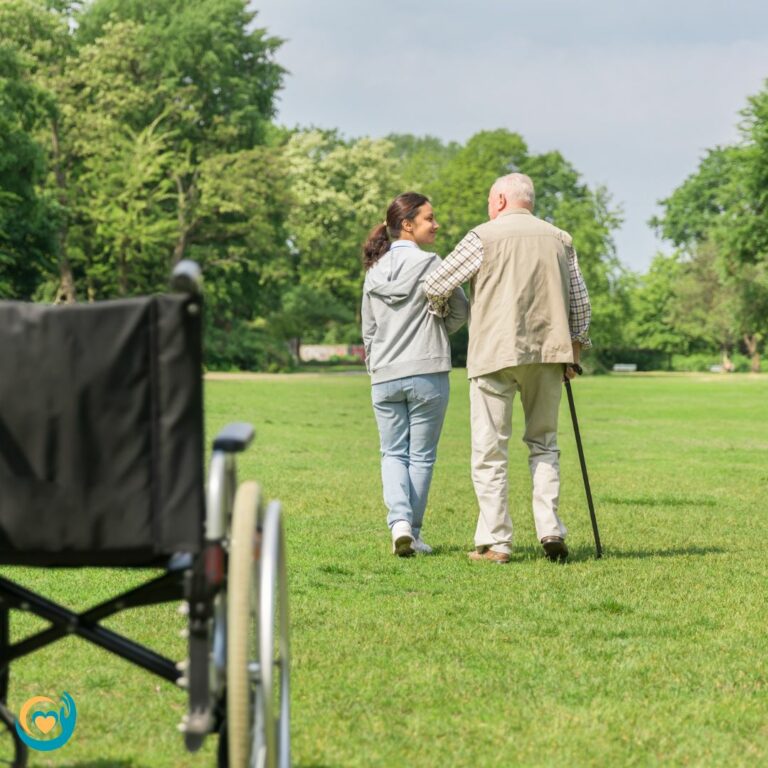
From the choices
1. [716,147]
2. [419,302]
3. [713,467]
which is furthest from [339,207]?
[419,302]

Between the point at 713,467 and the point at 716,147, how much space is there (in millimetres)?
79275

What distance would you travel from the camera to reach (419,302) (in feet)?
26.1

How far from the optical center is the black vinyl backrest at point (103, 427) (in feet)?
10.1

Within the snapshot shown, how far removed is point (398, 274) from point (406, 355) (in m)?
0.47

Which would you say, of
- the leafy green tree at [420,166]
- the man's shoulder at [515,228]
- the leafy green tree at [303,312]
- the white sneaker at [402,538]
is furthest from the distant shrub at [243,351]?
the man's shoulder at [515,228]

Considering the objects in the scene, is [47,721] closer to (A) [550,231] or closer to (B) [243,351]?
(A) [550,231]

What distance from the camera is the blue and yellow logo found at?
404cm

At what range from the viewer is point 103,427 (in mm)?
3107

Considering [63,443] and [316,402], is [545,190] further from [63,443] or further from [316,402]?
[63,443]

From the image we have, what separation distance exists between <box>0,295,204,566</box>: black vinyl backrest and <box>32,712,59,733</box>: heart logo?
4.17 ft

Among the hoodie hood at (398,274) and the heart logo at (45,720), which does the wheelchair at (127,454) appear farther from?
the hoodie hood at (398,274)

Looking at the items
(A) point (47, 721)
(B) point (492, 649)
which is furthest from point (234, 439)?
(B) point (492, 649)

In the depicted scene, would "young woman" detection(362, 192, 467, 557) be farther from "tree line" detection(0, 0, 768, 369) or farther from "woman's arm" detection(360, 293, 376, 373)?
"tree line" detection(0, 0, 768, 369)

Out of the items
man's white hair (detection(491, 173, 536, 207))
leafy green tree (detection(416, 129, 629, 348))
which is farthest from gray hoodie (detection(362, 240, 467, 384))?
leafy green tree (detection(416, 129, 629, 348))
